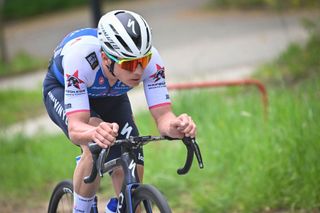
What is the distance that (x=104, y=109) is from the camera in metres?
5.10

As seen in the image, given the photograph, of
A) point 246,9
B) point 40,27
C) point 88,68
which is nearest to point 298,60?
point 88,68

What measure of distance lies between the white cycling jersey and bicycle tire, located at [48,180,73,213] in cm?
82

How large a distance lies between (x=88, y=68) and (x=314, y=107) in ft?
8.75

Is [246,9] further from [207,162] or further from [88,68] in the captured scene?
[88,68]

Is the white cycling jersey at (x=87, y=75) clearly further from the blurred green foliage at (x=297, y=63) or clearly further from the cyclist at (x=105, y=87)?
the blurred green foliage at (x=297, y=63)

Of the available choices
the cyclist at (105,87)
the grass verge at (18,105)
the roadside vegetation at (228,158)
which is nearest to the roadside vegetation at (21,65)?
the grass verge at (18,105)

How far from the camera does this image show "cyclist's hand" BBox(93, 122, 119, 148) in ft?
13.8

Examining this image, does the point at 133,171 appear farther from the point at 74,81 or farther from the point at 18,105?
the point at 18,105

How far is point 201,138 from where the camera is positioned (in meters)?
7.82

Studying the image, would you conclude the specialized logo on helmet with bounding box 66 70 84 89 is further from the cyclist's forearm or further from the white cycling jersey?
the cyclist's forearm

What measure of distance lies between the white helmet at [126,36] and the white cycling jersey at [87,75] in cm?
22

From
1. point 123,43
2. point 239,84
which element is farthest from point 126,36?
point 239,84

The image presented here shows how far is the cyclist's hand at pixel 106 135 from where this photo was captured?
13.8 feet

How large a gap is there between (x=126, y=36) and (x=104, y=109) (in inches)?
31.6
